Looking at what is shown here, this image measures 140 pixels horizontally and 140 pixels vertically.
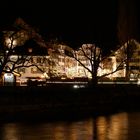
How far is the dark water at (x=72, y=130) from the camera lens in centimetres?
2886

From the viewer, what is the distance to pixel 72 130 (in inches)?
1291

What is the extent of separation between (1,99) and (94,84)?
71.1 feet

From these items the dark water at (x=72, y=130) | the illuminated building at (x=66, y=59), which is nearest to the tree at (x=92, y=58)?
the illuminated building at (x=66, y=59)

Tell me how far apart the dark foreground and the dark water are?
5468mm

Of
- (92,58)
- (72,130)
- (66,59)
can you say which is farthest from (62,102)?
(66,59)

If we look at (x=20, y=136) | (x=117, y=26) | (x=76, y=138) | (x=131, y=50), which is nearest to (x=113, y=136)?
(x=76, y=138)

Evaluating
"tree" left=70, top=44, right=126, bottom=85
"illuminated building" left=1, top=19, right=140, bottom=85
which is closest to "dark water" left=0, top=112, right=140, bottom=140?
"illuminated building" left=1, top=19, right=140, bottom=85

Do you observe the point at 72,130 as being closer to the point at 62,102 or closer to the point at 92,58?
the point at 62,102

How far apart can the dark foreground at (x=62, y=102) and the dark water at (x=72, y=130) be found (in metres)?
5.47

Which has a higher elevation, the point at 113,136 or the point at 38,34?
the point at 38,34

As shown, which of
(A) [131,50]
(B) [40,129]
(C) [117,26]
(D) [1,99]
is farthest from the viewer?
(C) [117,26]

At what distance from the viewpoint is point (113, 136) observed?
28.9 metres

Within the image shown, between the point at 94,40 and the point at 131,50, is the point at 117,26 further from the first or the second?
the point at 94,40

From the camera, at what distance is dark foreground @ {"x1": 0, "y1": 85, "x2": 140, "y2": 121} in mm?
45844
